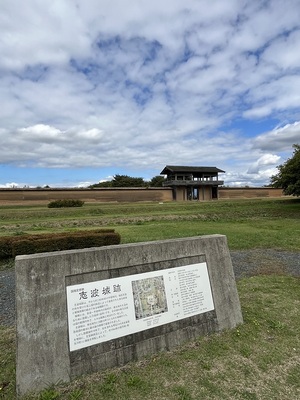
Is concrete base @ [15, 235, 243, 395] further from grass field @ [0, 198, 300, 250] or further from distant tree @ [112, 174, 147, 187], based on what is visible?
distant tree @ [112, 174, 147, 187]

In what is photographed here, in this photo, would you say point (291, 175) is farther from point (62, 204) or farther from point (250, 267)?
point (62, 204)

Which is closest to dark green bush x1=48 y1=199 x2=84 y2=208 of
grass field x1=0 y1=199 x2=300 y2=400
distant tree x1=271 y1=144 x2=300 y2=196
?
distant tree x1=271 y1=144 x2=300 y2=196

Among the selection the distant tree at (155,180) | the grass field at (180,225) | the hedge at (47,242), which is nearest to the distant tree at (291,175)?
the grass field at (180,225)

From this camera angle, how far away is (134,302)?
3.66m

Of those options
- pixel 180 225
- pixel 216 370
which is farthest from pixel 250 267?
pixel 180 225

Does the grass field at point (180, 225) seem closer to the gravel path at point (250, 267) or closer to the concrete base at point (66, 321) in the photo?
the gravel path at point (250, 267)

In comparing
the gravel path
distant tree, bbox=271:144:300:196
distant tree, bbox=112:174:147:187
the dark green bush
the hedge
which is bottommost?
the gravel path

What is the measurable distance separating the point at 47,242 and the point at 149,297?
6.96 meters

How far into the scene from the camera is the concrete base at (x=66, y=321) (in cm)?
308

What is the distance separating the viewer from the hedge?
373 inches

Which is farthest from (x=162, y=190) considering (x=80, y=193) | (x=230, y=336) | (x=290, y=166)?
(x=230, y=336)

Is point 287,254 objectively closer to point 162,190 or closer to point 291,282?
point 291,282

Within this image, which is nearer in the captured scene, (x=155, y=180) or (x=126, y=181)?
(x=126, y=181)

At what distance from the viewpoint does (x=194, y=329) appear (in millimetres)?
4023
